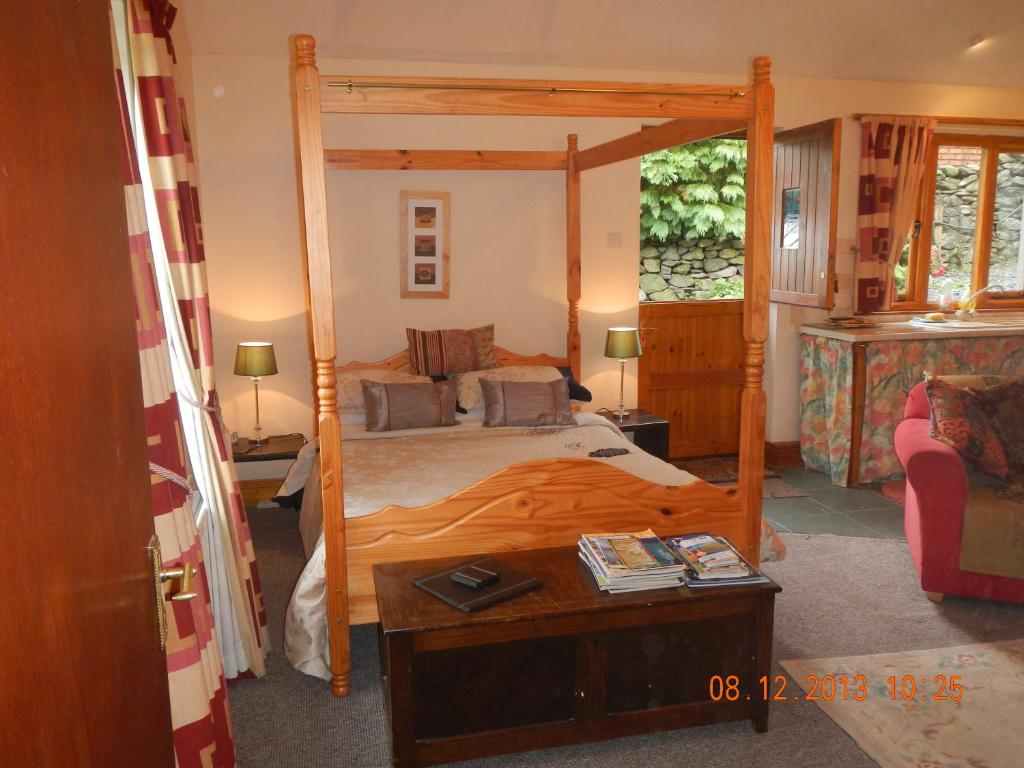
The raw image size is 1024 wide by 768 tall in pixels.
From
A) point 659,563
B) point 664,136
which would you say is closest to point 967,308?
point 664,136

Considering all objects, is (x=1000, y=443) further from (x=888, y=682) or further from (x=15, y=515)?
(x=15, y=515)

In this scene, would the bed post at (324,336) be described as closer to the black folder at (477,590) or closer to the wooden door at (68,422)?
the black folder at (477,590)

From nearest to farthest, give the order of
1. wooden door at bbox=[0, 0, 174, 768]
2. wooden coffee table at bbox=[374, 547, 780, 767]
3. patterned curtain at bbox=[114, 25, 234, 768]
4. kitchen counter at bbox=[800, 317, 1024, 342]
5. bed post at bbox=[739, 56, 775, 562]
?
wooden door at bbox=[0, 0, 174, 768]
patterned curtain at bbox=[114, 25, 234, 768]
wooden coffee table at bbox=[374, 547, 780, 767]
bed post at bbox=[739, 56, 775, 562]
kitchen counter at bbox=[800, 317, 1024, 342]

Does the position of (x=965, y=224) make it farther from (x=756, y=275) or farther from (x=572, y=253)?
(x=756, y=275)

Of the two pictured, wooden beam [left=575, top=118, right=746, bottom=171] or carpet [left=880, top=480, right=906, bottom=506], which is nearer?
wooden beam [left=575, top=118, right=746, bottom=171]

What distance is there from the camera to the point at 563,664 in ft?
7.50

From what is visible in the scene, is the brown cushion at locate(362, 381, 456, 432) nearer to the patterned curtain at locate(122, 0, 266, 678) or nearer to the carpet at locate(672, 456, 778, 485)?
the patterned curtain at locate(122, 0, 266, 678)

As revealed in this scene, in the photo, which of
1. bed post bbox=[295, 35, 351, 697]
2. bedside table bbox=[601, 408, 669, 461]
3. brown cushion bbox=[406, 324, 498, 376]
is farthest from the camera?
bedside table bbox=[601, 408, 669, 461]

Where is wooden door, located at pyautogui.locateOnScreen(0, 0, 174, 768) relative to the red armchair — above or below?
above

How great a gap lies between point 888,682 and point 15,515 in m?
2.77

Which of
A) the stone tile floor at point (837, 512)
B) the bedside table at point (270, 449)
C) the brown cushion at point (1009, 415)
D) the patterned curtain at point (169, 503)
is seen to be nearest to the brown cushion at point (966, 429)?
the brown cushion at point (1009, 415)

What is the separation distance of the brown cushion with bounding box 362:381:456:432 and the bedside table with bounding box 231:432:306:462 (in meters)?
0.51

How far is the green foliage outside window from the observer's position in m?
5.81

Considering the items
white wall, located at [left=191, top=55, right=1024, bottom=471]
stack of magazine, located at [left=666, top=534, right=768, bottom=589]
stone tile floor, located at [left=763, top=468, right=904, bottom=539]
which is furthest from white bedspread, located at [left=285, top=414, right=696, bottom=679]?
stone tile floor, located at [left=763, top=468, right=904, bottom=539]
